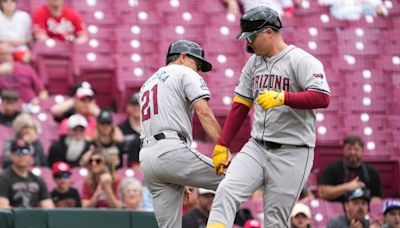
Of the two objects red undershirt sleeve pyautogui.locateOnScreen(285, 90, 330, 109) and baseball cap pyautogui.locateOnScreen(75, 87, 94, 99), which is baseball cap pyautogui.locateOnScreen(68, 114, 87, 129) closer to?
baseball cap pyautogui.locateOnScreen(75, 87, 94, 99)

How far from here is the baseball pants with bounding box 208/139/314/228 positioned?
686 cm

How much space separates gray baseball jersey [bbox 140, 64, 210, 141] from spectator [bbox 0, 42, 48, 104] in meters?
4.11

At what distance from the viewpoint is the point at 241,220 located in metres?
9.77

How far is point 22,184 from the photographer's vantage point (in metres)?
9.67

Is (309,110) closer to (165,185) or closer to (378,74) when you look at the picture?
(165,185)

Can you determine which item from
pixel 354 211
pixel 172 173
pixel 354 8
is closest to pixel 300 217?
pixel 354 211

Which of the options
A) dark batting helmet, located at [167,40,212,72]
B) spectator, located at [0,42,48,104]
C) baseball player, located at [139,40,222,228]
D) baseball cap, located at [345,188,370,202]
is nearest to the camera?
baseball player, located at [139,40,222,228]

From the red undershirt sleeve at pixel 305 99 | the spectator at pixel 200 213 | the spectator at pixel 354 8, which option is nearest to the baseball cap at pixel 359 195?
the spectator at pixel 200 213

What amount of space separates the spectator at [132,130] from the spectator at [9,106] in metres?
0.99

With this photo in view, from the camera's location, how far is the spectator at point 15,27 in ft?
37.8

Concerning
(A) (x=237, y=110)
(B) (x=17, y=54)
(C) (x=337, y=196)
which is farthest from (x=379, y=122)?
(A) (x=237, y=110)

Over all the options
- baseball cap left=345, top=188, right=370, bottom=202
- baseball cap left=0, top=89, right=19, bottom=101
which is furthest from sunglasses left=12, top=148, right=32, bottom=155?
baseball cap left=345, top=188, right=370, bottom=202

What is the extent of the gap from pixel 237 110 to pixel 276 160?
0.43m

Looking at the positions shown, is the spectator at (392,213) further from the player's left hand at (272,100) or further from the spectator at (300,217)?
the player's left hand at (272,100)
